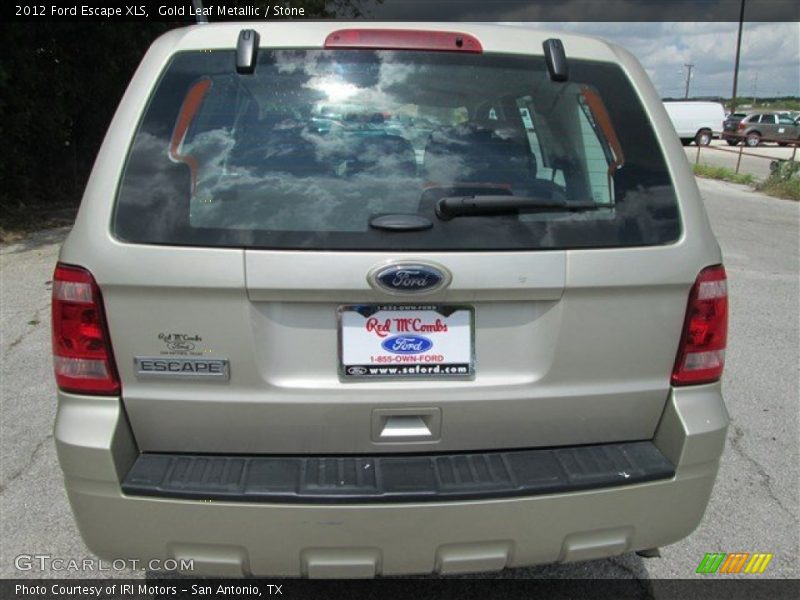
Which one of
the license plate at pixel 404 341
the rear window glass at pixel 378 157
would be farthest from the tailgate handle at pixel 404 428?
A: the rear window glass at pixel 378 157

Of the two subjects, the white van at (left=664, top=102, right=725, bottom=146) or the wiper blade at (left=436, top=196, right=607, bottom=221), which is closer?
the wiper blade at (left=436, top=196, right=607, bottom=221)

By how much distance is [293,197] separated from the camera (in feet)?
6.31

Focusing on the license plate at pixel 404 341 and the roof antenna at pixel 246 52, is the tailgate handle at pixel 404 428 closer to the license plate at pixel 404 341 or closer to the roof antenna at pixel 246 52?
the license plate at pixel 404 341

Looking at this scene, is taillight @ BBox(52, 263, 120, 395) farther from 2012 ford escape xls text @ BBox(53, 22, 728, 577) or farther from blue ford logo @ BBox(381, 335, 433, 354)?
blue ford logo @ BBox(381, 335, 433, 354)

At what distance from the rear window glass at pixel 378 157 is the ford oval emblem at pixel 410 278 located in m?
0.06

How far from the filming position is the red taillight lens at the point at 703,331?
205cm

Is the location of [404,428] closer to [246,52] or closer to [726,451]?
[246,52]

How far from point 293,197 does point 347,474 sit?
81 centimetres

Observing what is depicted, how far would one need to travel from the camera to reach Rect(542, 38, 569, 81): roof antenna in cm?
210

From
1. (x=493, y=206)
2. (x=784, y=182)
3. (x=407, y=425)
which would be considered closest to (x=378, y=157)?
(x=493, y=206)

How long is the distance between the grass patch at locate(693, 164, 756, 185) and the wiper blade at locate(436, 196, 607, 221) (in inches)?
725

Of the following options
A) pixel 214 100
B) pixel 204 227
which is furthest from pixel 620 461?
pixel 214 100

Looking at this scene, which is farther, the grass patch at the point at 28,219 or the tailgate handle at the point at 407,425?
the grass patch at the point at 28,219

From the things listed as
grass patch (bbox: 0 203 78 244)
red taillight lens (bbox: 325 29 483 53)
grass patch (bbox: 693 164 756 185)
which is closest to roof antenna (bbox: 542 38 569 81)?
red taillight lens (bbox: 325 29 483 53)
